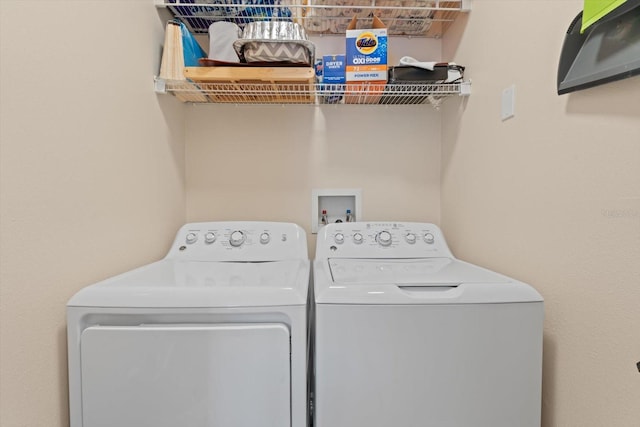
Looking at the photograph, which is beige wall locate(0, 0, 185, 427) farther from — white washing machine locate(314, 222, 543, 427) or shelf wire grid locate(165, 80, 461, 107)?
white washing machine locate(314, 222, 543, 427)

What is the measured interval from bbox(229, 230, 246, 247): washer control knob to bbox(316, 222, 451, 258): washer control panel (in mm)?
309

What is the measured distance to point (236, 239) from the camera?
1.34 m

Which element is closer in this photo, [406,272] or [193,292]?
[193,292]

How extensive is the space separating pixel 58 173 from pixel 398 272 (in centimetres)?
97

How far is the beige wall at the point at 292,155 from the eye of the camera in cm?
163

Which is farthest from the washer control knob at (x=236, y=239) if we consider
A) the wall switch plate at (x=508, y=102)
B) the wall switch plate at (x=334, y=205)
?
the wall switch plate at (x=508, y=102)

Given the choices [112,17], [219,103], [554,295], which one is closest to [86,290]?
[112,17]

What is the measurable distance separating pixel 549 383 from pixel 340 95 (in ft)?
4.06

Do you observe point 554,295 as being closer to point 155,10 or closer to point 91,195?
point 91,195

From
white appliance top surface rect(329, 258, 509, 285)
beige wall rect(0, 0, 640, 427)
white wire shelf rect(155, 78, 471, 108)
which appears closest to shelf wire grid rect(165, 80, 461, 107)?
white wire shelf rect(155, 78, 471, 108)

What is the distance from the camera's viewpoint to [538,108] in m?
0.93

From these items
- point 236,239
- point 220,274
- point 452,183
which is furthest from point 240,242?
point 452,183

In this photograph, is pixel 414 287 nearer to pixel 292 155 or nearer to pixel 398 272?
pixel 398 272

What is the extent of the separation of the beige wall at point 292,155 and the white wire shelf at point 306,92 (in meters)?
0.08
